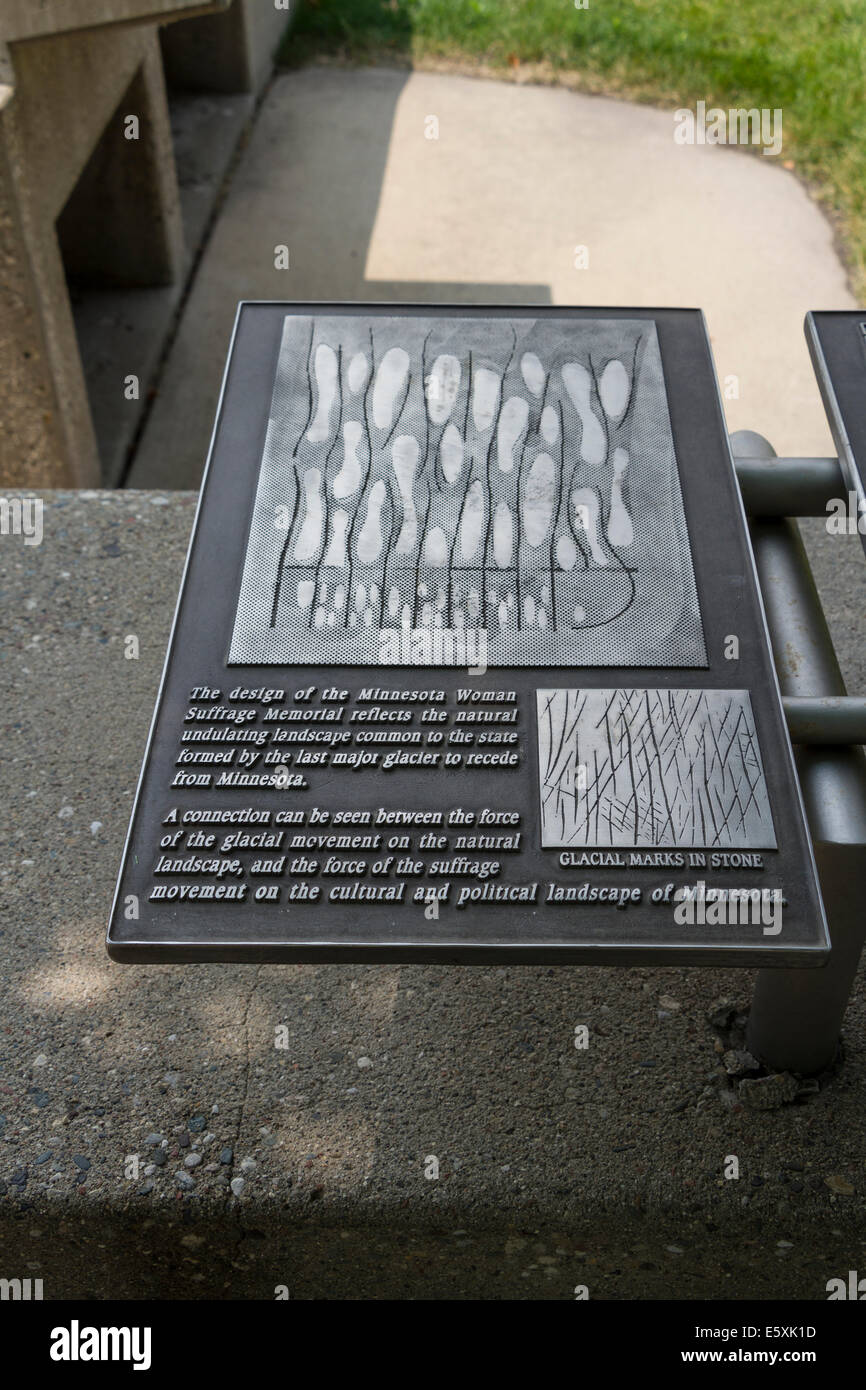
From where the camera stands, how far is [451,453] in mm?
2312

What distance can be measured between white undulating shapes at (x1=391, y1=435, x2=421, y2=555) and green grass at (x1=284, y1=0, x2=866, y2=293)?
5810mm

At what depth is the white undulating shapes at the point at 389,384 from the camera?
2.38 meters

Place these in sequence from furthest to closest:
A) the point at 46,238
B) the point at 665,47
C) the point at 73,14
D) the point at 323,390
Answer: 1. the point at 665,47
2. the point at 46,238
3. the point at 73,14
4. the point at 323,390

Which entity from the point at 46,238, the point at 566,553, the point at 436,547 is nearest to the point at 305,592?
the point at 436,547

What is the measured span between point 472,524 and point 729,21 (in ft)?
26.0

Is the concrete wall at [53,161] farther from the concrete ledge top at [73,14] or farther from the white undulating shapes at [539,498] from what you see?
the white undulating shapes at [539,498]

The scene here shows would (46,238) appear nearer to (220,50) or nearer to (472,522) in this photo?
(472,522)

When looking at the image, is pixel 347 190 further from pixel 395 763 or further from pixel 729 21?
pixel 395 763

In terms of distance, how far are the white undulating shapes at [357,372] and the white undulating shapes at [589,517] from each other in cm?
50

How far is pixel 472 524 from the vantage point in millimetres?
2195

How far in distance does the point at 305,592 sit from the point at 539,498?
1.55 feet

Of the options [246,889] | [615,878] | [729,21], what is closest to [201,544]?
[246,889]

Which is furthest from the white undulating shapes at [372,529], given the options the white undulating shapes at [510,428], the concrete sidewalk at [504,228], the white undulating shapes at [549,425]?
the concrete sidewalk at [504,228]

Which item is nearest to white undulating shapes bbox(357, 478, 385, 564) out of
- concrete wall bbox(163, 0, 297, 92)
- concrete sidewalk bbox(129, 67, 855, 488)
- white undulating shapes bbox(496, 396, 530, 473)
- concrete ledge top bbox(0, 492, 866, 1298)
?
white undulating shapes bbox(496, 396, 530, 473)
